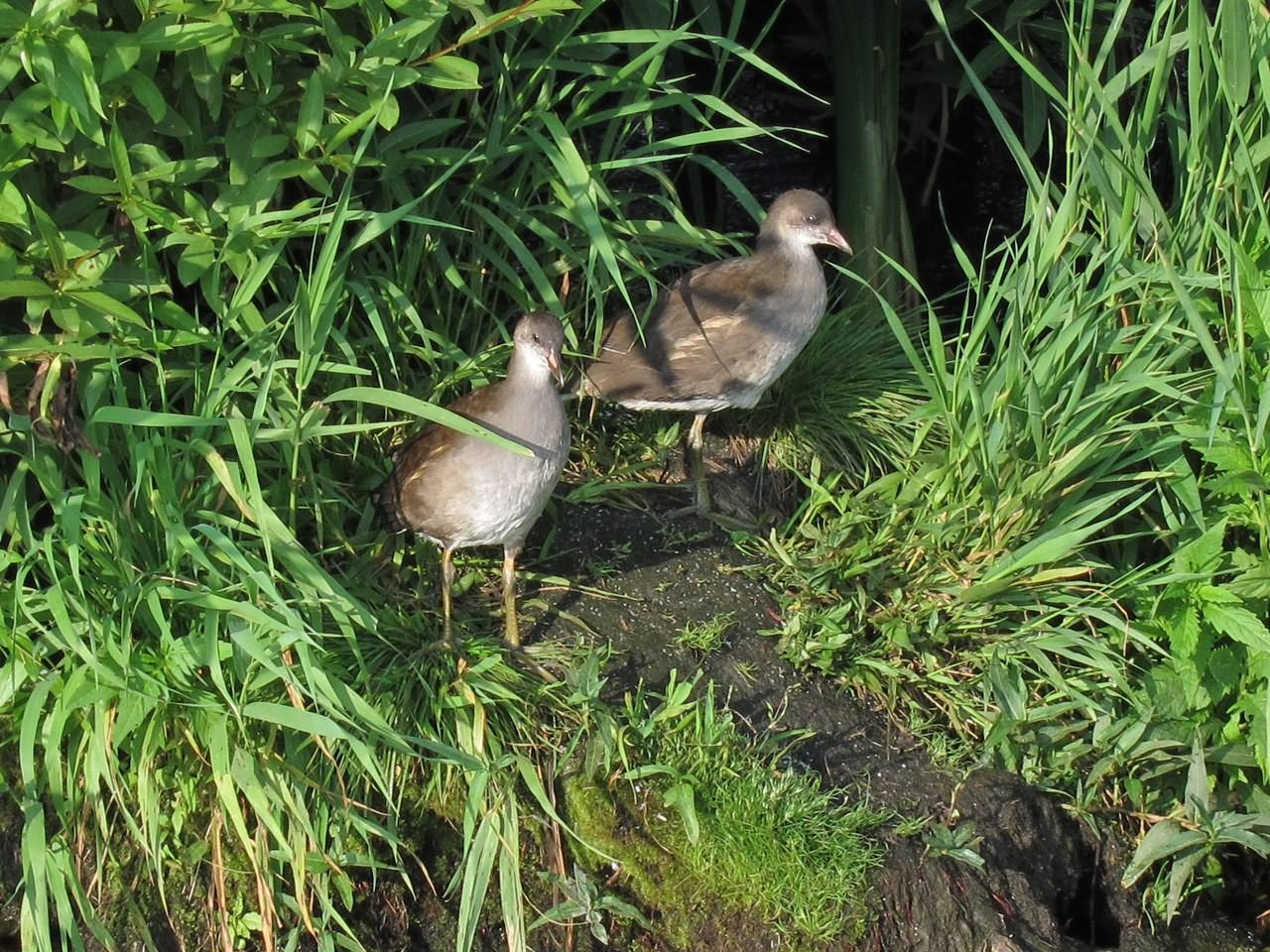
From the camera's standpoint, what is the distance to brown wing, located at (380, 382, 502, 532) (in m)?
3.76

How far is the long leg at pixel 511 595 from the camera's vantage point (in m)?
3.85

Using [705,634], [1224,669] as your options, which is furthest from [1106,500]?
[705,634]

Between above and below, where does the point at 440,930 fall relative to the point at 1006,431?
below

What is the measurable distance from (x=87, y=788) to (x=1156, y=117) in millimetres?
2989

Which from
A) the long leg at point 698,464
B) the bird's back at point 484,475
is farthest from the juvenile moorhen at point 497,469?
the long leg at point 698,464

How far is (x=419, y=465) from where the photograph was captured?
150 inches

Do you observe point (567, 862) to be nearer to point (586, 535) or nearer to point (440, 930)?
point (440, 930)

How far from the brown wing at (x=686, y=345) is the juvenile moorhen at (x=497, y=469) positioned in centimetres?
59

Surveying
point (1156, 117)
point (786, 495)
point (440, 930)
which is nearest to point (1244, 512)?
point (1156, 117)

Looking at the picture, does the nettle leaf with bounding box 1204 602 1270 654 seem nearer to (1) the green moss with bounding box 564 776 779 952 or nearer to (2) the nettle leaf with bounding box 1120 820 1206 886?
(2) the nettle leaf with bounding box 1120 820 1206 886

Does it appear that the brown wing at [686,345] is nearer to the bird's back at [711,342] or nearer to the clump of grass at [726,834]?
the bird's back at [711,342]

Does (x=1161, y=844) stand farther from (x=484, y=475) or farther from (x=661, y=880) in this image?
(x=484, y=475)

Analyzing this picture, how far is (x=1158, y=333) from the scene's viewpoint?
3.86 m

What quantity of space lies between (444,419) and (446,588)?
795 mm
